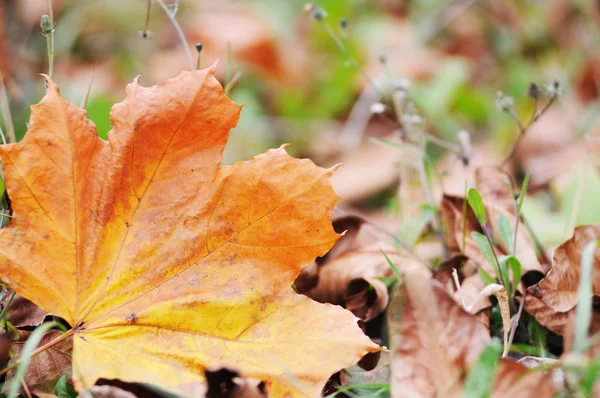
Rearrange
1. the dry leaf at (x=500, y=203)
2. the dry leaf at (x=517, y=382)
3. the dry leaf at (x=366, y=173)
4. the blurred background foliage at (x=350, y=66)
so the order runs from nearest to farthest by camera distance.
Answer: the dry leaf at (x=517, y=382)
the dry leaf at (x=500, y=203)
the dry leaf at (x=366, y=173)
the blurred background foliage at (x=350, y=66)

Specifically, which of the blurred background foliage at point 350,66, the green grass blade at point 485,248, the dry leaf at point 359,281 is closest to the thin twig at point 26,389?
the dry leaf at point 359,281

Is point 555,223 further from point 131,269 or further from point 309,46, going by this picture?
point 309,46

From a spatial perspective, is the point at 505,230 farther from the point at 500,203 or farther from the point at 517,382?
the point at 517,382

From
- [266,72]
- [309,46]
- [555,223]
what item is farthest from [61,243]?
[309,46]

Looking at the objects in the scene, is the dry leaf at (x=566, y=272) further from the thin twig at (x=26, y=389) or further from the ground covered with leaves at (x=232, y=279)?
the thin twig at (x=26, y=389)

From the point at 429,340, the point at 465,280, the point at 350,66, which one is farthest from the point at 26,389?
the point at 350,66

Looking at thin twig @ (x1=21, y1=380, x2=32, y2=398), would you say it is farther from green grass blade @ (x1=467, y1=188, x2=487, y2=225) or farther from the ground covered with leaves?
green grass blade @ (x1=467, y1=188, x2=487, y2=225)

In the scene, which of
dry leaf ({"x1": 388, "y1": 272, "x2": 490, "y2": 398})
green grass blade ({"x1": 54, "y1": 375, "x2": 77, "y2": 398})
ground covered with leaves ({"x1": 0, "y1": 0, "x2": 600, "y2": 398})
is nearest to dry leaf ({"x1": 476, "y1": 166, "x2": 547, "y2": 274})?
ground covered with leaves ({"x1": 0, "y1": 0, "x2": 600, "y2": 398})
